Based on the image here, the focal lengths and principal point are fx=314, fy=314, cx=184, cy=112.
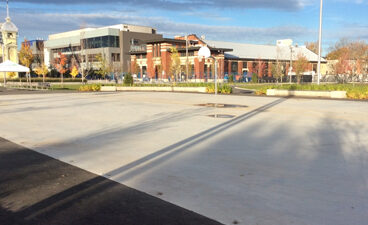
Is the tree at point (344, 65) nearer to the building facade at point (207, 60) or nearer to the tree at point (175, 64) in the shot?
the building facade at point (207, 60)

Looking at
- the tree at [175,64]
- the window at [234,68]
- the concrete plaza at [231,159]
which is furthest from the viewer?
the window at [234,68]

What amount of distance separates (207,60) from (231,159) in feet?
207

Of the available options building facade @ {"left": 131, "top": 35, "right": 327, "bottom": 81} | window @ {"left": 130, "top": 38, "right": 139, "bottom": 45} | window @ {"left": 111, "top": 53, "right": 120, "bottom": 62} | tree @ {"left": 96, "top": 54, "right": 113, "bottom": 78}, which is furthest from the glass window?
tree @ {"left": 96, "top": 54, "right": 113, "bottom": 78}

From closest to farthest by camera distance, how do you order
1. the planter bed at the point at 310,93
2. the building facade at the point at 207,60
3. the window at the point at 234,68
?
the planter bed at the point at 310,93 < the building facade at the point at 207,60 < the window at the point at 234,68

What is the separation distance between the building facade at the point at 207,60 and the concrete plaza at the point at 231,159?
51635 mm

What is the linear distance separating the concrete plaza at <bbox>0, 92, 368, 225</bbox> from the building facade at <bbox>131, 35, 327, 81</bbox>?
2033 inches

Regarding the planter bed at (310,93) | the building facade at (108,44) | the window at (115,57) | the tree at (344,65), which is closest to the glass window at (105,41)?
the building facade at (108,44)

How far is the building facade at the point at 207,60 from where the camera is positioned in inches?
2645

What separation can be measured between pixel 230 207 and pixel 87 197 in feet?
7.05

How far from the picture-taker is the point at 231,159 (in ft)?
23.1

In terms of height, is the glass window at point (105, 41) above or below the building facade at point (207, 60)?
above

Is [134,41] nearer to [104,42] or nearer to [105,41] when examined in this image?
[105,41]

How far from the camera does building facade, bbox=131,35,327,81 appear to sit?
67188mm

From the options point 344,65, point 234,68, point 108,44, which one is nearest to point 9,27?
point 108,44
